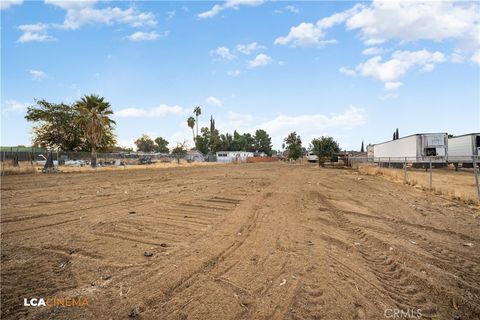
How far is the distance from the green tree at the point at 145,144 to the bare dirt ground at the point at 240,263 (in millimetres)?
144401

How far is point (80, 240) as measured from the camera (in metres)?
6.03

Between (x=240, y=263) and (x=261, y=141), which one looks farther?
(x=261, y=141)

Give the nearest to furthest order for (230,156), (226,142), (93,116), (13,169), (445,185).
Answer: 1. (445,185)
2. (13,169)
3. (93,116)
4. (230,156)
5. (226,142)

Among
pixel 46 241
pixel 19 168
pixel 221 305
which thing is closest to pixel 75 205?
pixel 46 241

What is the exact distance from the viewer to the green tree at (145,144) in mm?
148000

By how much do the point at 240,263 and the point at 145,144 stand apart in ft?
495

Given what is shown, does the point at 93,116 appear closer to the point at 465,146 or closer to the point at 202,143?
the point at 465,146

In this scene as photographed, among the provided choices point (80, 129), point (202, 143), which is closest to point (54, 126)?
point (80, 129)

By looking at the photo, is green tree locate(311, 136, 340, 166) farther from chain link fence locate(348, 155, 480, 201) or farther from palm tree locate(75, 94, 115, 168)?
palm tree locate(75, 94, 115, 168)

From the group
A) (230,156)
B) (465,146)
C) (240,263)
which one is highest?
(230,156)

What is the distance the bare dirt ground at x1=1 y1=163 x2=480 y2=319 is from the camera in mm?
3568

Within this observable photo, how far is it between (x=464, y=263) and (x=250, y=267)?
3.53 m

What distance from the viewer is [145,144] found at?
487ft

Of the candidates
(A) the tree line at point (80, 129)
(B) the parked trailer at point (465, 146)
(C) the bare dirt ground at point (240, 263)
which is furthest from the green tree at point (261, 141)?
(C) the bare dirt ground at point (240, 263)
